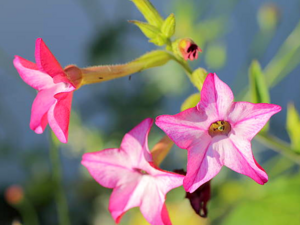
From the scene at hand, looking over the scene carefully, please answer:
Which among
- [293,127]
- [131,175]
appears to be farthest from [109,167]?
[293,127]

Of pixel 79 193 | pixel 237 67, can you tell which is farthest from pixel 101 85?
pixel 237 67

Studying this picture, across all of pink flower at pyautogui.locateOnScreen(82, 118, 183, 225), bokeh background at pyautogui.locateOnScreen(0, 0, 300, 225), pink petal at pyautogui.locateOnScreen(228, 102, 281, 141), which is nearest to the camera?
pink petal at pyautogui.locateOnScreen(228, 102, 281, 141)

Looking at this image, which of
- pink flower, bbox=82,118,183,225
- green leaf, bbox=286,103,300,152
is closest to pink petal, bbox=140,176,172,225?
pink flower, bbox=82,118,183,225

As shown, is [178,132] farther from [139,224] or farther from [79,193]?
[79,193]

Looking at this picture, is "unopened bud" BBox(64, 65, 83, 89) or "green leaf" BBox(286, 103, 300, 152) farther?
"green leaf" BBox(286, 103, 300, 152)

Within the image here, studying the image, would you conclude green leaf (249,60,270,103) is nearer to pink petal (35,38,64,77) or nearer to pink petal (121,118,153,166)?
pink petal (121,118,153,166)

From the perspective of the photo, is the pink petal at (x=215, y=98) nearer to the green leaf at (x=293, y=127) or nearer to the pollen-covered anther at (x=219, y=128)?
the pollen-covered anther at (x=219, y=128)

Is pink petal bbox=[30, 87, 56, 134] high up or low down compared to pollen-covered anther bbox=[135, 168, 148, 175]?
up
